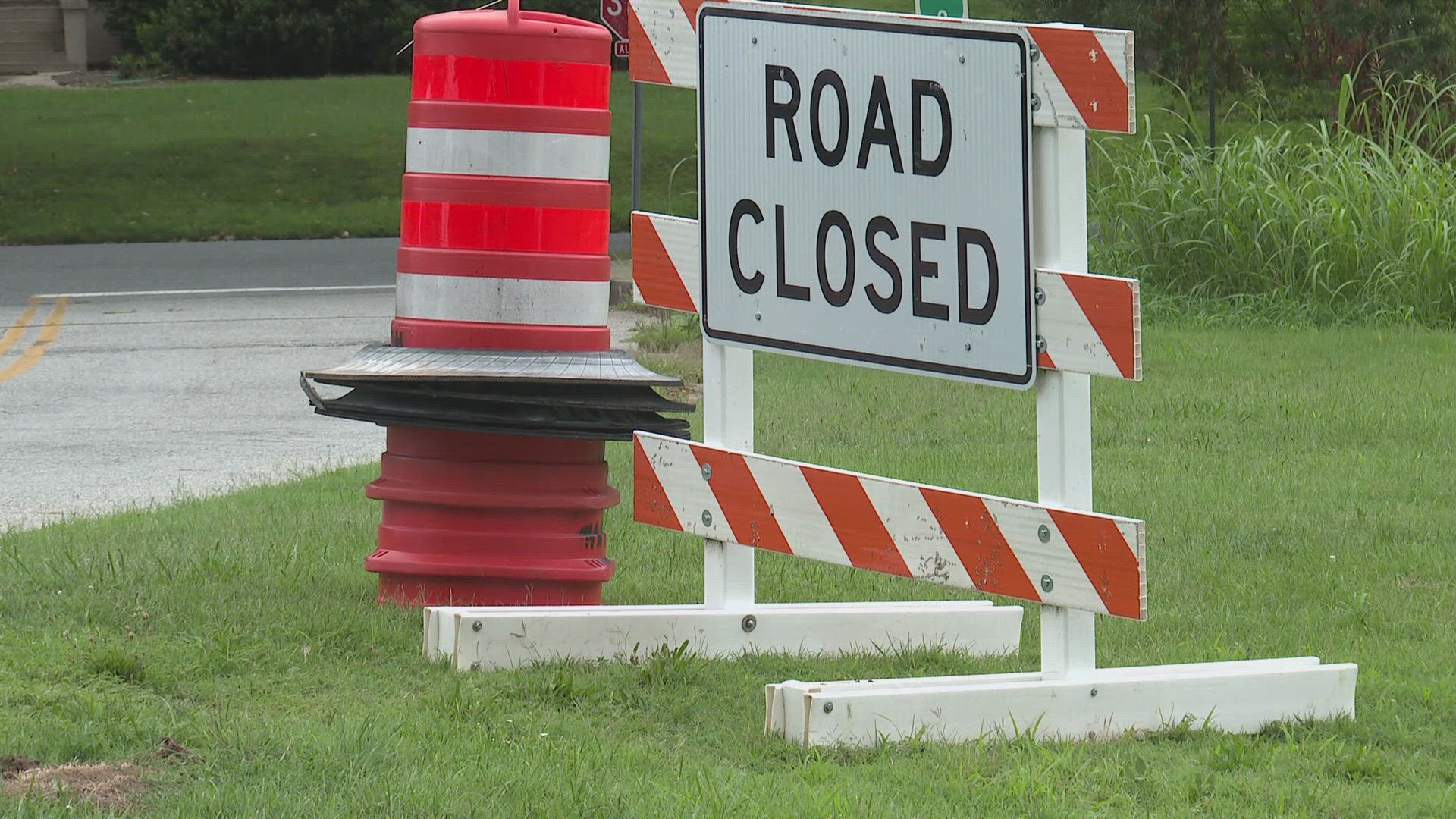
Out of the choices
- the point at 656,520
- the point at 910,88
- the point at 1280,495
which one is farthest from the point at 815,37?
the point at 1280,495

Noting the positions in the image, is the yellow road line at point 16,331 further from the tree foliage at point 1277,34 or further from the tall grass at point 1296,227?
the tree foliage at point 1277,34

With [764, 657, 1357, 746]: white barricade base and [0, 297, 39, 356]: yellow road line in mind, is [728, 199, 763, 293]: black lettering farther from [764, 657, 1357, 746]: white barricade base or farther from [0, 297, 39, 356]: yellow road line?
[0, 297, 39, 356]: yellow road line

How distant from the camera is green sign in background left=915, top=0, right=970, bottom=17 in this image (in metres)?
8.38

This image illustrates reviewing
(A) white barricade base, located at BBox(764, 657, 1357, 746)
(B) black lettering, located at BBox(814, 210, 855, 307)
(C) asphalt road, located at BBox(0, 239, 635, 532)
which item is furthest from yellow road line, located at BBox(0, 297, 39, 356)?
(A) white barricade base, located at BBox(764, 657, 1357, 746)

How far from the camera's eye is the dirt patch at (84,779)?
11.5 ft

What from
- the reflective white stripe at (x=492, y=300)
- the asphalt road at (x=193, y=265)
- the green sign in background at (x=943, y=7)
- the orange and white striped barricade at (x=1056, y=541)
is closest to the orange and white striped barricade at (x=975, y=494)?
the orange and white striped barricade at (x=1056, y=541)

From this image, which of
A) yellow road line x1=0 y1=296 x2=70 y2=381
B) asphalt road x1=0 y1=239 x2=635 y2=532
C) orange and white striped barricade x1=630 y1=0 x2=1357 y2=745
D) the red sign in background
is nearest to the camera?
orange and white striped barricade x1=630 y1=0 x2=1357 y2=745

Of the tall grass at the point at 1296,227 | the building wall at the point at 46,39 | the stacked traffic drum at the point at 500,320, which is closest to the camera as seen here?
the stacked traffic drum at the point at 500,320

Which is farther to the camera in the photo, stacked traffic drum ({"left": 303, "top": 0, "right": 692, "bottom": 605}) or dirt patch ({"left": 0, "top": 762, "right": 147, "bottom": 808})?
stacked traffic drum ({"left": 303, "top": 0, "right": 692, "bottom": 605})

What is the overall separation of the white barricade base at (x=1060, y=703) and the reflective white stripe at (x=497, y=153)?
6.01 ft

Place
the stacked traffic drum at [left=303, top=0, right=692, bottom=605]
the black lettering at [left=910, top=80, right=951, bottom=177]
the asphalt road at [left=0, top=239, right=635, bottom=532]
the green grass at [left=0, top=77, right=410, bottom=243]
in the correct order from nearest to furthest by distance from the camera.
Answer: the black lettering at [left=910, top=80, right=951, bottom=177] < the stacked traffic drum at [left=303, top=0, right=692, bottom=605] < the asphalt road at [left=0, top=239, right=635, bottom=532] < the green grass at [left=0, top=77, right=410, bottom=243]

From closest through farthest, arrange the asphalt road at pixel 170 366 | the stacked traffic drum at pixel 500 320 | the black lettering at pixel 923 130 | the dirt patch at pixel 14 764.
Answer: the dirt patch at pixel 14 764 → the black lettering at pixel 923 130 → the stacked traffic drum at pixel 500 320 → the asphalt road at pixel 170 366

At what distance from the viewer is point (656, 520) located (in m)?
5.09

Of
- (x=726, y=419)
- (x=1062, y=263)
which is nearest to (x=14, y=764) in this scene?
(x=726, y=419)
